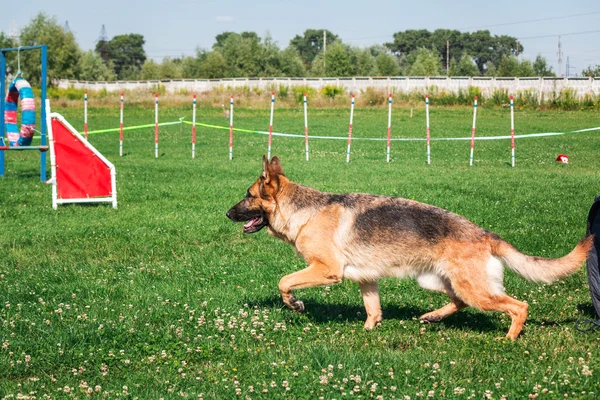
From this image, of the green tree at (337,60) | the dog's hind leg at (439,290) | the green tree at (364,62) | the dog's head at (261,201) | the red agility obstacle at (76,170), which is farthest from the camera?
the green tree at (364,62)

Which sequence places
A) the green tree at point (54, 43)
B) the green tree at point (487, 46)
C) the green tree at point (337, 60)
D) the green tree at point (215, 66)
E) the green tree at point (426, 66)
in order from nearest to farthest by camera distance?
the green tree at point (54, 43) < the green tree at point (337, 60) < the green tree at point (426, 66) < the green tree at point (215, 66) < the green tree at point (487, 46)

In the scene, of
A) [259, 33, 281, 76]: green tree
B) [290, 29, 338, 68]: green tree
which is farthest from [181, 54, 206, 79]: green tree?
[290, 29, 338, 68]: green tree

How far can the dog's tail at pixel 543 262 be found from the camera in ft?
19.0

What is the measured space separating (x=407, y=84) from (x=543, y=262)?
172 ft

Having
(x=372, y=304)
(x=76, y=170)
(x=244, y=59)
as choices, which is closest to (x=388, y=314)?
(x=372, y=304)

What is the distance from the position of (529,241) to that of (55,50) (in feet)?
246

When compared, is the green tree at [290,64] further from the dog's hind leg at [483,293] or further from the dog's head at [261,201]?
the dog's hind leg at [483,293]

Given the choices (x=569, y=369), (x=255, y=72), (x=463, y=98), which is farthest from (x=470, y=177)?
(x=255, y=72)

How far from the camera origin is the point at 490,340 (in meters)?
5.87

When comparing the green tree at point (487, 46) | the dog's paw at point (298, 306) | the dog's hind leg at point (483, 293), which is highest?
the green tree at point (487, 46)

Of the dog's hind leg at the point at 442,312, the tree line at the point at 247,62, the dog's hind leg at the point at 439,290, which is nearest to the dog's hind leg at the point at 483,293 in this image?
the dog's hind leg at the point at 439,290

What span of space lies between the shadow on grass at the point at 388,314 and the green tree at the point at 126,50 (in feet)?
546

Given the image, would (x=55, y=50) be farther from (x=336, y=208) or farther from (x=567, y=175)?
(x=336, y=208)

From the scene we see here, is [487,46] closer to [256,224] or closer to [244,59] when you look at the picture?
[244,59]
